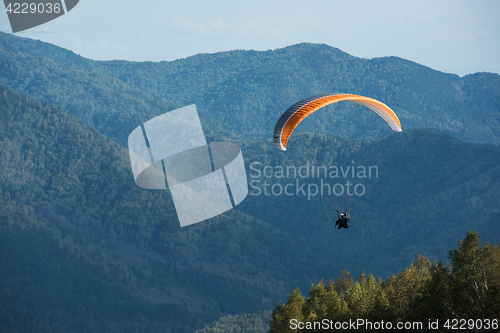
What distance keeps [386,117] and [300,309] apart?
2062 centimetres

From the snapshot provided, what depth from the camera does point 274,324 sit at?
5606 centimetres

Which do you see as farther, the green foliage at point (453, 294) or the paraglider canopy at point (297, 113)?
the paraglider canopy at point (297, 113)

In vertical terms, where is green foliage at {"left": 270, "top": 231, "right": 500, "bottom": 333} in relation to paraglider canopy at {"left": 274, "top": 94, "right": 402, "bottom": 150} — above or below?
below

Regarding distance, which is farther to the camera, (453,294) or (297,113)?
(297,113)

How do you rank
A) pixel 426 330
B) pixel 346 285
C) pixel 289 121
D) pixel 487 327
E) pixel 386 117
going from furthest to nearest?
pixel 346 285 → pixel 386 117 → pixel 289 121 → pixel 426 330 → pixel 487 327

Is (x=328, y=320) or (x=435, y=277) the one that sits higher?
(x=435, y=277)

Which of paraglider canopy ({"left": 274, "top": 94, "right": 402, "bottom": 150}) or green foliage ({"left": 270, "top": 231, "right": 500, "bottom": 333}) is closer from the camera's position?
green foliage ({"left": 270, "top": 231, "right": 500, "bottom": 333})

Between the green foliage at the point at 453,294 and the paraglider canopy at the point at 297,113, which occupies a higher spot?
the paraglider canopy at the point at 297,113

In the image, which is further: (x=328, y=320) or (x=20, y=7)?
(x=20, y=7)

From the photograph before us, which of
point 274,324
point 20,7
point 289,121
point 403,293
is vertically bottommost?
point 274,324

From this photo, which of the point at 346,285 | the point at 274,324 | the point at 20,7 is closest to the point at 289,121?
the point at 274,324

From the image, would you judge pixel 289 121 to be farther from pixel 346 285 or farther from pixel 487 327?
pixel 346 285

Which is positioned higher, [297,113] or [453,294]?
[297,113]

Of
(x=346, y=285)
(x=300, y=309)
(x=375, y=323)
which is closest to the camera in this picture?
(x=375, y=323)
